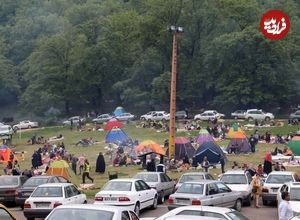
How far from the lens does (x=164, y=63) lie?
285ft

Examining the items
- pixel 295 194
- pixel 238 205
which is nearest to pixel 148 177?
pixel 238 205

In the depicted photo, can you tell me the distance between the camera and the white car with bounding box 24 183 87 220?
761 inches

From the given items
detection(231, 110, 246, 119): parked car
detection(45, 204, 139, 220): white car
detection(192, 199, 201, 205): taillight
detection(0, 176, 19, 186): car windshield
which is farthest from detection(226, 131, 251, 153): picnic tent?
detection(45, 204, 139, 220): white car

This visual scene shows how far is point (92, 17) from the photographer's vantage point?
100 metres

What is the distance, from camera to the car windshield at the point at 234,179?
25281 mm

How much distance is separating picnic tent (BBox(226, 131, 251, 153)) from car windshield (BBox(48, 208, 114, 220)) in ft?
115

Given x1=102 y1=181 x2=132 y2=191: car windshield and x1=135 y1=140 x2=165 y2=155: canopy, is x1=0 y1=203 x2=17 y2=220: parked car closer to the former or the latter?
x1=102 y1=181 x2=132 y2=191: car windshield

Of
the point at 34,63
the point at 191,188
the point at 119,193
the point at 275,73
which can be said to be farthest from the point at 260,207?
the point at 34,63

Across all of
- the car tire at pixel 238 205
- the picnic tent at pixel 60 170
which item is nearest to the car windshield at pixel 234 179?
the car tire at pixel 238 205

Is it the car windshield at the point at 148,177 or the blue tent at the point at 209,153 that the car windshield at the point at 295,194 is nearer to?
the car windshield at the point at 148,177

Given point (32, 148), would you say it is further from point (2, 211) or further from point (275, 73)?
point (2, 211)

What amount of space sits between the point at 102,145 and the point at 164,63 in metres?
33.5

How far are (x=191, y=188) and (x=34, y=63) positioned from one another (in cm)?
7375

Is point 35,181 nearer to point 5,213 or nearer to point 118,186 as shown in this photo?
point 118,186
